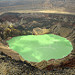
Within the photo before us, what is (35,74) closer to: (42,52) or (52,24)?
(42,52)

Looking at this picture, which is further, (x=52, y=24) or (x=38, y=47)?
(x=52, y=24)

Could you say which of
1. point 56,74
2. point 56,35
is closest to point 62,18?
point 56,35

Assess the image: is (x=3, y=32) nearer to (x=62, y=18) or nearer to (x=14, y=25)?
(x=14, y=25)

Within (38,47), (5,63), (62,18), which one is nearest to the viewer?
(5,63)

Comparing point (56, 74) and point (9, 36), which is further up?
point (56, 74)

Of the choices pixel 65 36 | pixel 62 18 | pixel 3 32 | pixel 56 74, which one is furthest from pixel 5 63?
pixel 62 18

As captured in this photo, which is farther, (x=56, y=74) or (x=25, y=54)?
(x=25, y=54)

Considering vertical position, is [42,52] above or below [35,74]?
below

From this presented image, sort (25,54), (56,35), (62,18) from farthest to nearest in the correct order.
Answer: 1. (62,18)
2. (56,35)
3. (25,54)

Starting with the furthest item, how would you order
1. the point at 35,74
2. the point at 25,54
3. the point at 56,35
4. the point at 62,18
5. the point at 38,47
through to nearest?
the point at 62,18
the point at 56,35
the point at 38,47
the point at 25,54
the point at 35,74

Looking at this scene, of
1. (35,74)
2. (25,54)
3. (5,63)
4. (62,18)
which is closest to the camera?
(35,74)
